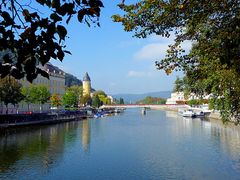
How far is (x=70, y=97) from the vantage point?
88188mm

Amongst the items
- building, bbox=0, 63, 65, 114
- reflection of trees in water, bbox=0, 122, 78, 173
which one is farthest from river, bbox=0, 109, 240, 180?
building, bbox=0, 63, 65, 114

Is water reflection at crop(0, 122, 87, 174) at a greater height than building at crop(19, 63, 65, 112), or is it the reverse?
building at crop(19, 63, 65, 112)

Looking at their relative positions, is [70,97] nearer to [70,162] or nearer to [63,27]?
[70,162]

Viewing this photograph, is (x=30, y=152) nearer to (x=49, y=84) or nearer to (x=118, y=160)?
(x=118, y=160)

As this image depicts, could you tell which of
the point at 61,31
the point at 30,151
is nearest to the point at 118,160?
the point at 30,151

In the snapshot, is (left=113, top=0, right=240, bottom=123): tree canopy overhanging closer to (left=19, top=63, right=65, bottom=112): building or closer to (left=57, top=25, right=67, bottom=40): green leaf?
(left=57, top=25, right=67, bottom=40): green leaf

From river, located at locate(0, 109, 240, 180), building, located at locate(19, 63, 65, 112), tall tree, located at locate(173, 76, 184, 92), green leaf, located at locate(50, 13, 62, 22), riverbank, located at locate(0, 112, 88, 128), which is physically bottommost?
river, located at locate(0, 109, 240, 180)

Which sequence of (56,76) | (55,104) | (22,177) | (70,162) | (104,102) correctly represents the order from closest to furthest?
1. (22,177)
2. (70,162)
3. (55,104)
4. (56,76)
5. (104,102)

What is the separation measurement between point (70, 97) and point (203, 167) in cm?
6865

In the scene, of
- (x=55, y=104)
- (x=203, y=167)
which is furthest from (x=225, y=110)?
(x=55, y=104)

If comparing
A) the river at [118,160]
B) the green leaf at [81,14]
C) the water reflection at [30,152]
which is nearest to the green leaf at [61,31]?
the green leaf at [81,14]

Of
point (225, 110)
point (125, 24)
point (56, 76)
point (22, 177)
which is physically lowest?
point (22, 177)

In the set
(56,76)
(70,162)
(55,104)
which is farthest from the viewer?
(56,76)

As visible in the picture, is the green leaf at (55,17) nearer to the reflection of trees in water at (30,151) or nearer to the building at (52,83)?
the reflection of trees in water at (30,151)
